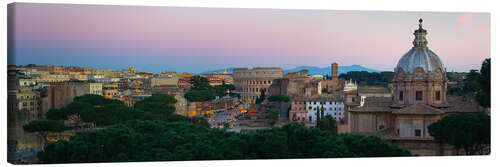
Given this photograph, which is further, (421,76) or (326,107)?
(326,107)

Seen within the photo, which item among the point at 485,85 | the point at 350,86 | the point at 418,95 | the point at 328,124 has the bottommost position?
the point at 328,124

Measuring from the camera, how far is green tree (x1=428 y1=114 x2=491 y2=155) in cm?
1330

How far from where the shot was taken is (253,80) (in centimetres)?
2517

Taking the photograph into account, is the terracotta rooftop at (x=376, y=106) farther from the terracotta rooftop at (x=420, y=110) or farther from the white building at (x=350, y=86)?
the white building at (x=350, y=86)

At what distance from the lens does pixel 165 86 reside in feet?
79.8

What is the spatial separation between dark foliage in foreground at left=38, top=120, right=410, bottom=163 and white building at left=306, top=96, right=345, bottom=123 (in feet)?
29.8

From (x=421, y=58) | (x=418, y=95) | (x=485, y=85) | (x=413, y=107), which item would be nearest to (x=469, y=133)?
(x=485, y=85)

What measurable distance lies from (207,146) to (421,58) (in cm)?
723

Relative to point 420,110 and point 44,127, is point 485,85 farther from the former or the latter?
point 44,127

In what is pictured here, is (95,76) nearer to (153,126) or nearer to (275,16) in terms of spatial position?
(153,126)

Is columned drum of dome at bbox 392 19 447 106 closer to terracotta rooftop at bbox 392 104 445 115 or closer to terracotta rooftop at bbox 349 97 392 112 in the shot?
terracotta rooftop at bbox 349 97 392 112

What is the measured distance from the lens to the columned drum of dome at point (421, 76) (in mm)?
15602

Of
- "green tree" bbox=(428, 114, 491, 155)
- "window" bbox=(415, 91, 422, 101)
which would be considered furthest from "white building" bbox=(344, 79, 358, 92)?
"green tree" bbox=(428, 114, 491, 155)
